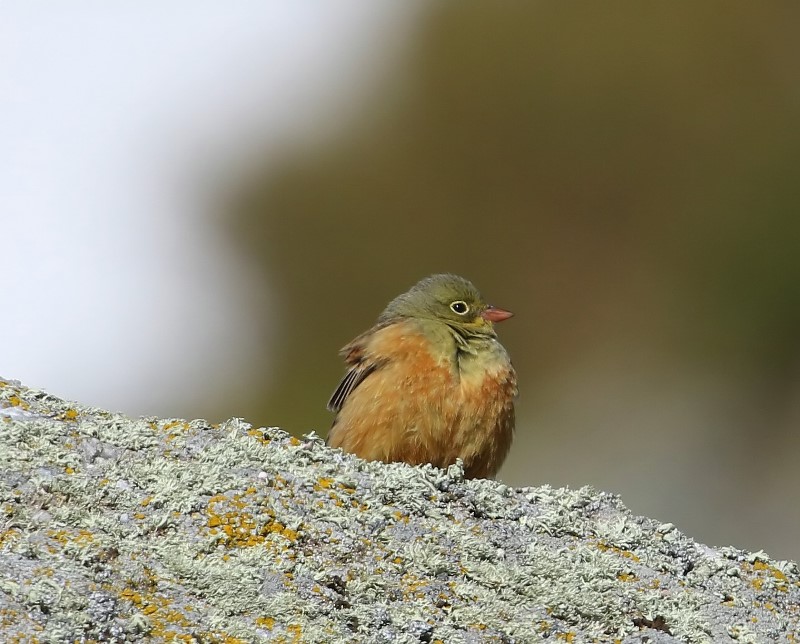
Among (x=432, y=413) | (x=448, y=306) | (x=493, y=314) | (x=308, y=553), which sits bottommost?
(x=308, y=553)

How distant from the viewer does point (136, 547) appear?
3.86m

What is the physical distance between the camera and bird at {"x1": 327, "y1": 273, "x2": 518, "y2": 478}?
22.1 ft

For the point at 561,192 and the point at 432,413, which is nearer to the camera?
the point at 432,413

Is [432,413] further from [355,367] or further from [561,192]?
[561,192]

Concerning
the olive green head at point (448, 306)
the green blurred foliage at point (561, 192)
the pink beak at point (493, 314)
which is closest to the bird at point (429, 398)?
the olive green head at point (448, 306)

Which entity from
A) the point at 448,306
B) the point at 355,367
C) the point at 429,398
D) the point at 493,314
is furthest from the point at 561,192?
the point at 429,398

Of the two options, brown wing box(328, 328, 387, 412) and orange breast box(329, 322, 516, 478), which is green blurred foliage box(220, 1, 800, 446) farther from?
orange breast box(329, 322, 516, 478)

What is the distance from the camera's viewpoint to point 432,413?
671 cm

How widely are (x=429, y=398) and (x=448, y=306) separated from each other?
1141 millimetres

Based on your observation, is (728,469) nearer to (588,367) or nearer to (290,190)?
(588,367)

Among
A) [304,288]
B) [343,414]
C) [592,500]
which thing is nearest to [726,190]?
[304,288]

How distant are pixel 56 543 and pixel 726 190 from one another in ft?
42.3

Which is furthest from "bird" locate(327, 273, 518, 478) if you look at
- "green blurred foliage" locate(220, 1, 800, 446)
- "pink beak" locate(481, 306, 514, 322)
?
"green blurred foliage" locate(220, 1, 800, 446)

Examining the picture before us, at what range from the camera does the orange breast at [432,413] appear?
6.72 m
